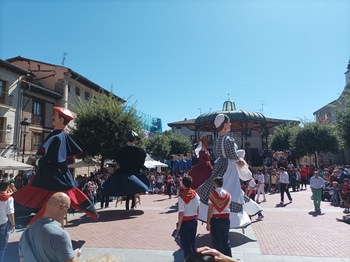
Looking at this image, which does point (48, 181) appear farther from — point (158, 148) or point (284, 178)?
point (158, 148)

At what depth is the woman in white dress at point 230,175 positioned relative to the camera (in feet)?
21.3

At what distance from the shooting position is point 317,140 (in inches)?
1267

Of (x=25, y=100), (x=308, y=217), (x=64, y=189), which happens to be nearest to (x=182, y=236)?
(x=64, y=189)

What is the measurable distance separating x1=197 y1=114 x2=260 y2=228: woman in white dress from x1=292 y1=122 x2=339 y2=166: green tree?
94.8 feet

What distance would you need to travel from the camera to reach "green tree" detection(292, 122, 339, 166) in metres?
32.1

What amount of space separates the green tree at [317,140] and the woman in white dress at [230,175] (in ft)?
94.8

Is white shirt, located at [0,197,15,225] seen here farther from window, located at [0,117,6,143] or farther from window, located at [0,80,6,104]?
window, located at [0,80,6,104]

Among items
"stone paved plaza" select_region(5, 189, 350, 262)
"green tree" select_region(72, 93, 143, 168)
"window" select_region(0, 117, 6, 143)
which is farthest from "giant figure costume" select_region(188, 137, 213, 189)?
"window" select_region(0, 117, 6, 143)

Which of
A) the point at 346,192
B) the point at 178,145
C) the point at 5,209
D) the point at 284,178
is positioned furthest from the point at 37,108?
the point at 178,145

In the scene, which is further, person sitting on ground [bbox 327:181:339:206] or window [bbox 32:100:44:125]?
window [bbox 32:100:44:125]

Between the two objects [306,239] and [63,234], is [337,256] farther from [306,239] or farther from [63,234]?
[63,234]

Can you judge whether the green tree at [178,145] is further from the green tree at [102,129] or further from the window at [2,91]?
the window at [2,91]

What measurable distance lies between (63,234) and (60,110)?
382cm

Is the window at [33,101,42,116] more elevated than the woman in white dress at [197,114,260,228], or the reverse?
the window at [33,101,42,116]
